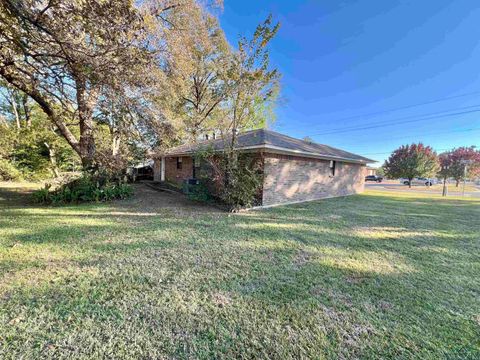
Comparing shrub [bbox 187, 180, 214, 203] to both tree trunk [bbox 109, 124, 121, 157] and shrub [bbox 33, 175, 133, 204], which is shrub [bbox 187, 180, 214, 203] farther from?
tree trunk [bbox 109, 124, 121, 157]

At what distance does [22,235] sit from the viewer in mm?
4355

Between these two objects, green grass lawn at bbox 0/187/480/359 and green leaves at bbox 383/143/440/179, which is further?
green leaves at bbox 383/143/440/179

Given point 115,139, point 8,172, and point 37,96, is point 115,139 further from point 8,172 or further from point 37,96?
point 8,172

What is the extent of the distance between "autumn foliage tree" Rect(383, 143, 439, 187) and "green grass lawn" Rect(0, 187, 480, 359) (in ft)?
93.6

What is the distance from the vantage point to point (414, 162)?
27.5m

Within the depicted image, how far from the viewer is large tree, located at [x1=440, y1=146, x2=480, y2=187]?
28.9 m

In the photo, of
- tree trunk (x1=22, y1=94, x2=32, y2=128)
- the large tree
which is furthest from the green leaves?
tree trunk (x1=22, y1=94, x2=32, y2=128)

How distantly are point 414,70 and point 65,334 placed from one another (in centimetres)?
1984

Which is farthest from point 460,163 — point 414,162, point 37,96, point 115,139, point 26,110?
point 26,110

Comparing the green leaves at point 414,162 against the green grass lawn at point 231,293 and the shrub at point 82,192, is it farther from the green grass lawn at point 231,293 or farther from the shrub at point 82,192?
the shrub at point 82,192

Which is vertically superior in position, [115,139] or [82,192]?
[115,139]

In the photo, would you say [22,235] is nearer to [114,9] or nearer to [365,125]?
[114,9]

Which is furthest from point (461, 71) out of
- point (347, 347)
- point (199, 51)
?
point (347, 347)

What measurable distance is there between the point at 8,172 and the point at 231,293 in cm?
1910
